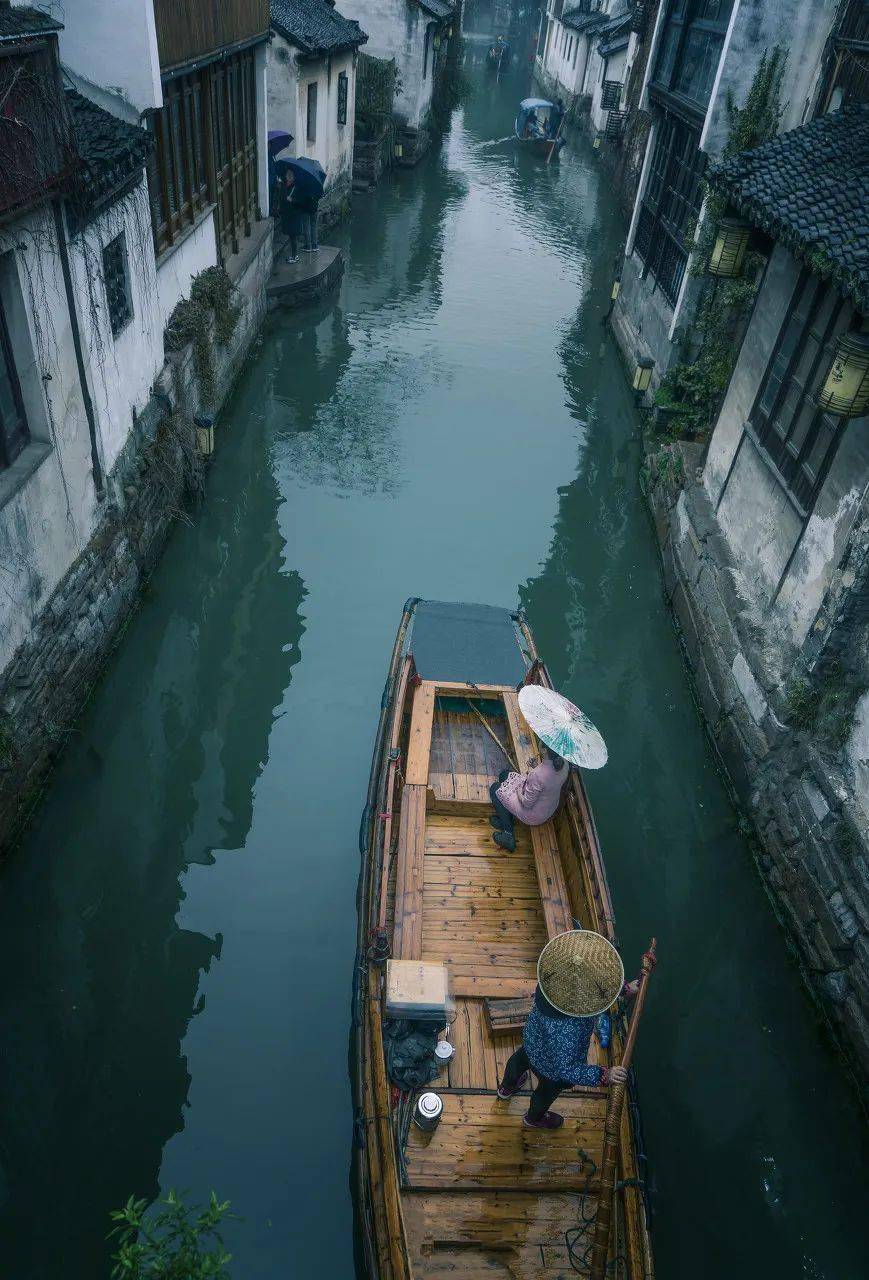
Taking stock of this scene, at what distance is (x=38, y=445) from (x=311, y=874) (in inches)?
197

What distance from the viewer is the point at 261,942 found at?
7984mm

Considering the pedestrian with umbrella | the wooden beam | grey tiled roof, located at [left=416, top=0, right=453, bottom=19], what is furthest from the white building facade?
the wooden beam

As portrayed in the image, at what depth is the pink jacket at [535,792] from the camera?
7.34 metres

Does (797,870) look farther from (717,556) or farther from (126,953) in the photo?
(126,953)

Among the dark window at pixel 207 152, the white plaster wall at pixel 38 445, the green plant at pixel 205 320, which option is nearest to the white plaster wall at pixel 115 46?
the dark window at pixel 207 152

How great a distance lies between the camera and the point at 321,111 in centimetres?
2467

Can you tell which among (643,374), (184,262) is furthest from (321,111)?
(643,374)

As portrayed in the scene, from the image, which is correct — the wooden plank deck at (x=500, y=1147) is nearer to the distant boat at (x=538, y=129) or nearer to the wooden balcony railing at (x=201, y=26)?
the wooden balcony railing at (x=201, y=26)

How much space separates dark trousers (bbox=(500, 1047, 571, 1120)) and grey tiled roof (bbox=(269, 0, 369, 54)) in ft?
76.8

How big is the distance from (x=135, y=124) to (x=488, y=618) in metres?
7.27

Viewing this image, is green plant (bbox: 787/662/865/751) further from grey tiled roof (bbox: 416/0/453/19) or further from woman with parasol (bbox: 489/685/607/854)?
grey tiled roof (bbox: 416/0/453/19)

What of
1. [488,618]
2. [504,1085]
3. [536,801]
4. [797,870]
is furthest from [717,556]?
[504,1085]

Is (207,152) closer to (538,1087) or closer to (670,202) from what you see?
(670,202)

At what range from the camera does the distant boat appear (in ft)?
129
